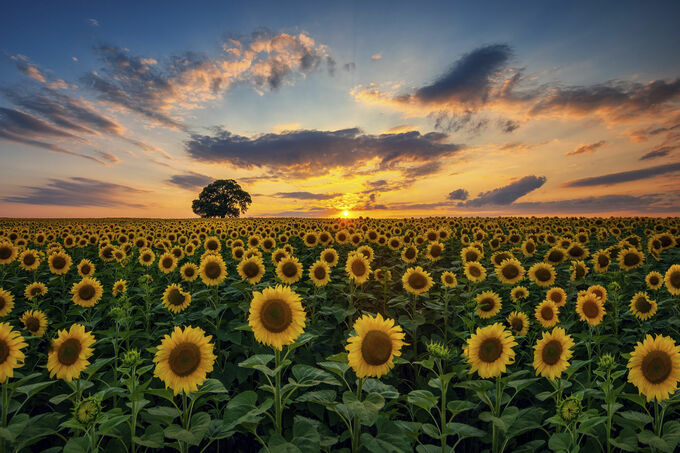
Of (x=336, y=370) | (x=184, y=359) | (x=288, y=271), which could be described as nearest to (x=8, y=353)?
(x=184, y=359)

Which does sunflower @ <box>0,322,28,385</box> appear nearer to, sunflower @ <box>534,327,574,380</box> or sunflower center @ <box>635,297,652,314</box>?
sunflower @ <box>534,327,574,380</box>

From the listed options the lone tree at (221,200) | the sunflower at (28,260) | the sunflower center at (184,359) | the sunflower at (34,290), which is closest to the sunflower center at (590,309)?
the sunflower center at (184,359)

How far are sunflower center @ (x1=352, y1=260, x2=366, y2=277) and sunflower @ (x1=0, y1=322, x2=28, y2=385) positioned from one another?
5470 mm

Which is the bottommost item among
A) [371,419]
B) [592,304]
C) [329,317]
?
[329,317]

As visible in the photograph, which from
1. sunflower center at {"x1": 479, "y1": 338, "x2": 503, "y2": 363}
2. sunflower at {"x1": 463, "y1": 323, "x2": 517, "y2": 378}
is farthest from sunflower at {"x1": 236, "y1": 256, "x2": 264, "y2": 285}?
sunflower center at {"x1": 479, "y1": 338, "x2": 503, "y2": 363}

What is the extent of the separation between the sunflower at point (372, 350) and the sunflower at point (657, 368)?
9.00ft

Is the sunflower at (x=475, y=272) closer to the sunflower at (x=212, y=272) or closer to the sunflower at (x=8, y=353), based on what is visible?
the sunflower at (x=212, y=272)

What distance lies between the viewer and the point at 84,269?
9.59 m

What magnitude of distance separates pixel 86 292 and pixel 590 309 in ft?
32.4

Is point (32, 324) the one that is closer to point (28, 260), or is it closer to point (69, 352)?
point (69, 352)

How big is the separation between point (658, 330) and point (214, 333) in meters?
8.88

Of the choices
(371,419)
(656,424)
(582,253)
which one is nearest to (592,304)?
(656,424)

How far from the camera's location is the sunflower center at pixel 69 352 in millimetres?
3932

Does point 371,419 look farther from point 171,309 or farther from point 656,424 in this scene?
point 171,309
